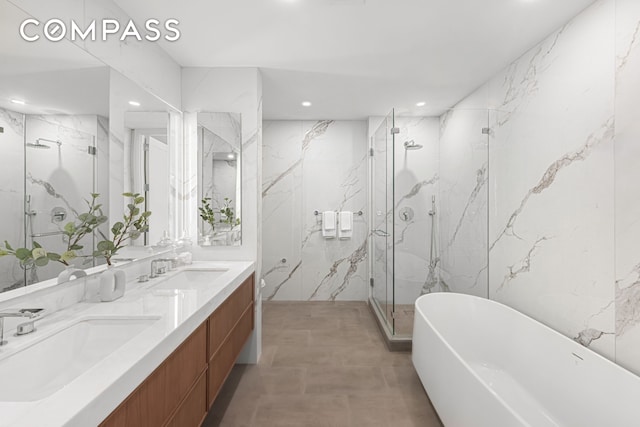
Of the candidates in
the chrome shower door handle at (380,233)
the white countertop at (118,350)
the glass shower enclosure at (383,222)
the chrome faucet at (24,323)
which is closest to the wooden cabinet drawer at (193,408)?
the white countertop at (118,350)

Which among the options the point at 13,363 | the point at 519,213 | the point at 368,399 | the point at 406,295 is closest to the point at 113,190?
the point at 13,363

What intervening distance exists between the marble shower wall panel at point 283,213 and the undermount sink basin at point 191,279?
6.55 feet

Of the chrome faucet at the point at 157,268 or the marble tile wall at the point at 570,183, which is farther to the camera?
the chrome faucet at the point at 157,268

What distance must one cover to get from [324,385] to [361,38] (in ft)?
8.35

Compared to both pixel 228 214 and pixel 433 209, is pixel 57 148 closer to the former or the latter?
pixel 228 214

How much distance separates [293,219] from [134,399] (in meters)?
3.49

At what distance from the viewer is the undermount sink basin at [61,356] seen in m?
1.00

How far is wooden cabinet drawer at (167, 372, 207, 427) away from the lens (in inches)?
51.6

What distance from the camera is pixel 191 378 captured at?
1.44m

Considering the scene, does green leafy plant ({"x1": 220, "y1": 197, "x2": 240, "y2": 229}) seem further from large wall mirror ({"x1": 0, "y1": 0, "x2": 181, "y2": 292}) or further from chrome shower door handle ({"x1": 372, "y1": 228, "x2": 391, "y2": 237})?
chrome shower door handle ({"x1": 372, "y1": 228, "x2": 391, "y2": 237})

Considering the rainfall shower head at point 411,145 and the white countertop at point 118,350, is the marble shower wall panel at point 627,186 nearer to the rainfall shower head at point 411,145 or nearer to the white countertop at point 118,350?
the rainfall shower head at point 411,145

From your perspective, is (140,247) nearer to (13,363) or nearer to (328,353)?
(13,363)

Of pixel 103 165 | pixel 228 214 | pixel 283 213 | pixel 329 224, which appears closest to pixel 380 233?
pixel 329 224

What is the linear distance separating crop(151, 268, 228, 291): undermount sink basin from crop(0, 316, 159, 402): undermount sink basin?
2.44 ft
